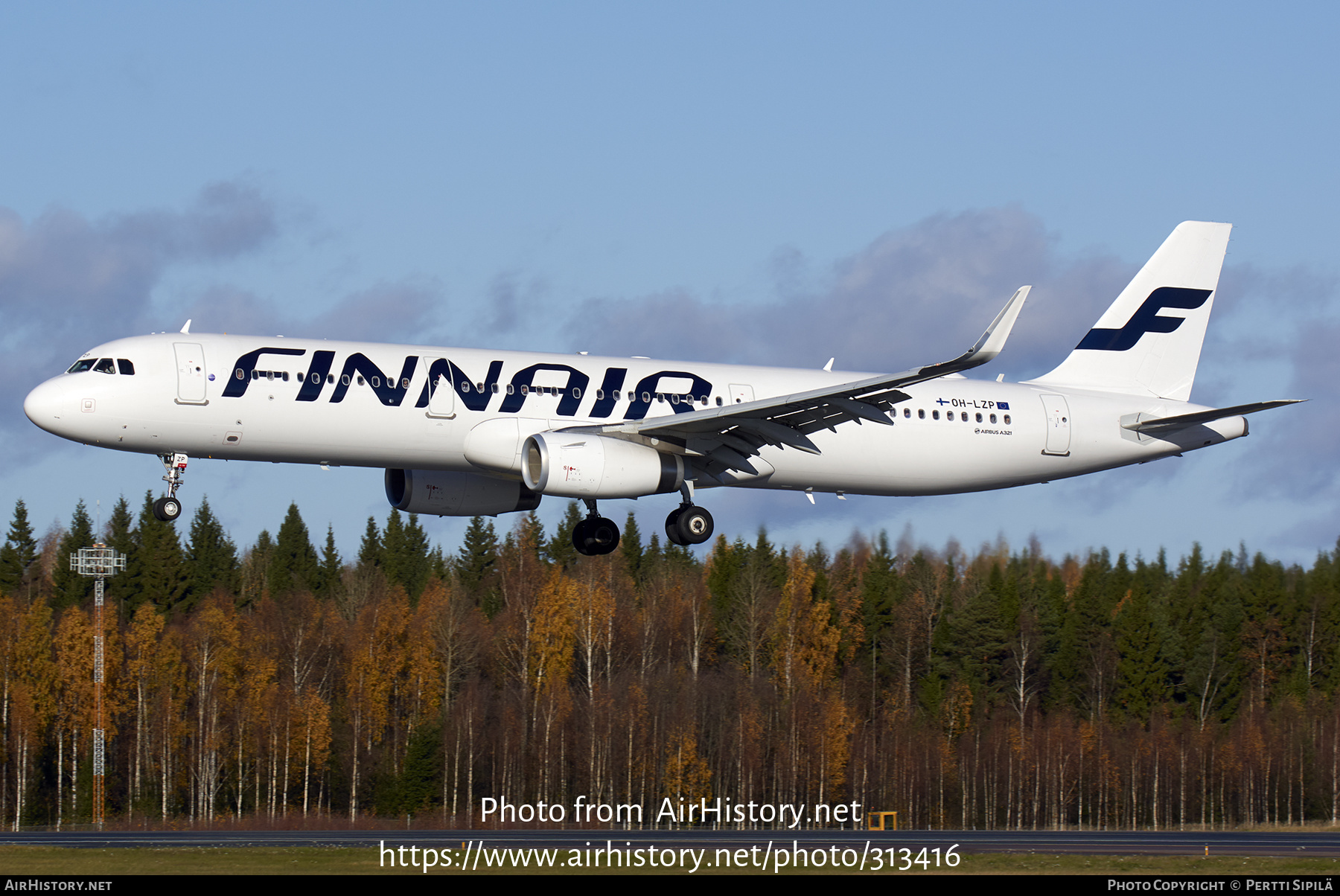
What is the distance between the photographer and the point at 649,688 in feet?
290

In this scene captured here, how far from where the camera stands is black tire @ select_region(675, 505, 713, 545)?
135 feet

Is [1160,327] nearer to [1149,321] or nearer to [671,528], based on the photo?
[1149,321]

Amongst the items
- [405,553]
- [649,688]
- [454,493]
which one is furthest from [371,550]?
[454,493]

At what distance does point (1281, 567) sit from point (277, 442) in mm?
86597

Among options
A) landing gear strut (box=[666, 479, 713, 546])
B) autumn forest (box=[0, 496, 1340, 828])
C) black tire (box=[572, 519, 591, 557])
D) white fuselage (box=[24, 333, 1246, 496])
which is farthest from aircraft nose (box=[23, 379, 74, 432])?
autumn forest (box=[0, 496, 1340, 828])

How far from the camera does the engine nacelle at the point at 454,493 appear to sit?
138 ft

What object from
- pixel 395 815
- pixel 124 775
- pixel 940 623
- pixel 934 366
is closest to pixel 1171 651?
pixel 940 623

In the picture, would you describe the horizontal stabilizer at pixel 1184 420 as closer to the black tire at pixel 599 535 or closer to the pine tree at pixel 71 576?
the black tire at pixel 599 535

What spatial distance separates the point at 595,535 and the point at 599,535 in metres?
0.12

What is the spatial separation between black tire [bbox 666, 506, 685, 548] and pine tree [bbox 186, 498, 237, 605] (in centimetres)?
7120

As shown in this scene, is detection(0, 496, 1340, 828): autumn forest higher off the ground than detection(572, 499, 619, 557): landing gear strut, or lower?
lower

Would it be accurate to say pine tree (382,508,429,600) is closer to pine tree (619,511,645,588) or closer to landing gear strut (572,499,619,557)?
pine tree (619,511,645,588)

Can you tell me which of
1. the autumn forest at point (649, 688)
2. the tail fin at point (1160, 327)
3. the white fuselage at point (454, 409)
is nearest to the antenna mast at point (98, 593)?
the autumn forest at point (649, 688)

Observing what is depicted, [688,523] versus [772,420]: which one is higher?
[772,420]
